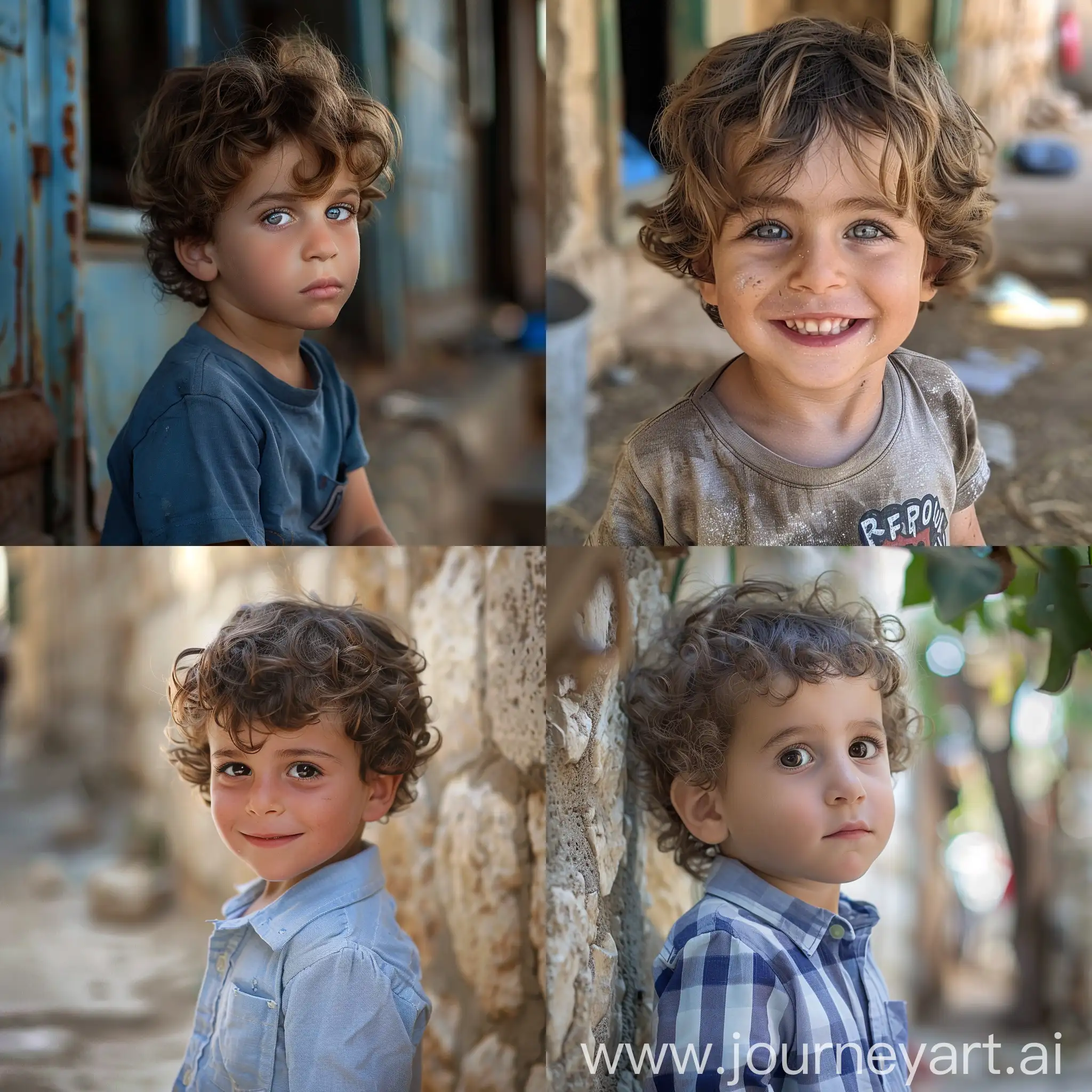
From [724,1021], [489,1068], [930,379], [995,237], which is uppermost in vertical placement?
[995,237]

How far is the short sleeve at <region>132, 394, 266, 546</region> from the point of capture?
92cm

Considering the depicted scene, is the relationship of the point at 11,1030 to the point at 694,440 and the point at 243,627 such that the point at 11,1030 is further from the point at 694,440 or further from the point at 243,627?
the point at 694,440

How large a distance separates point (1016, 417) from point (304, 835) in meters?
1.21

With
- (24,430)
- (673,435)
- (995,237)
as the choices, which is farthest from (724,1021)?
(995,237)

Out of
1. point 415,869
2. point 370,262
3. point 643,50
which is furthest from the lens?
point 370,262

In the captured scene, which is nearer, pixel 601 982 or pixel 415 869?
pixel 601 982

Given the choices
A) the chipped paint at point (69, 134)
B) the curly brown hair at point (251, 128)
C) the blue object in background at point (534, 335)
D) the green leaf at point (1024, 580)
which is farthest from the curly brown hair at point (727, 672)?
the blue object in background at point (534, 335)

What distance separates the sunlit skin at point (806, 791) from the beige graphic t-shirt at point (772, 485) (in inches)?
5.3

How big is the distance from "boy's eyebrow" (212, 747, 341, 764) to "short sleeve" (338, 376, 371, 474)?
0.27 meters

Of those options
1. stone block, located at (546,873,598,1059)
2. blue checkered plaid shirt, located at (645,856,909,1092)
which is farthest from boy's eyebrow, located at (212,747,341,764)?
blue checkered plaid shirt, located at (645,856,909,1092)

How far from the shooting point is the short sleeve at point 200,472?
918 millimetres

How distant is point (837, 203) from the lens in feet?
2.77

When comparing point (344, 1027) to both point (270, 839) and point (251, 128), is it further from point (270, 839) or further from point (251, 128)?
point (251, 128)

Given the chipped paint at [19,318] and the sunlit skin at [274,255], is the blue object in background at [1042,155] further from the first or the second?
the chipped paint at [19,318]
